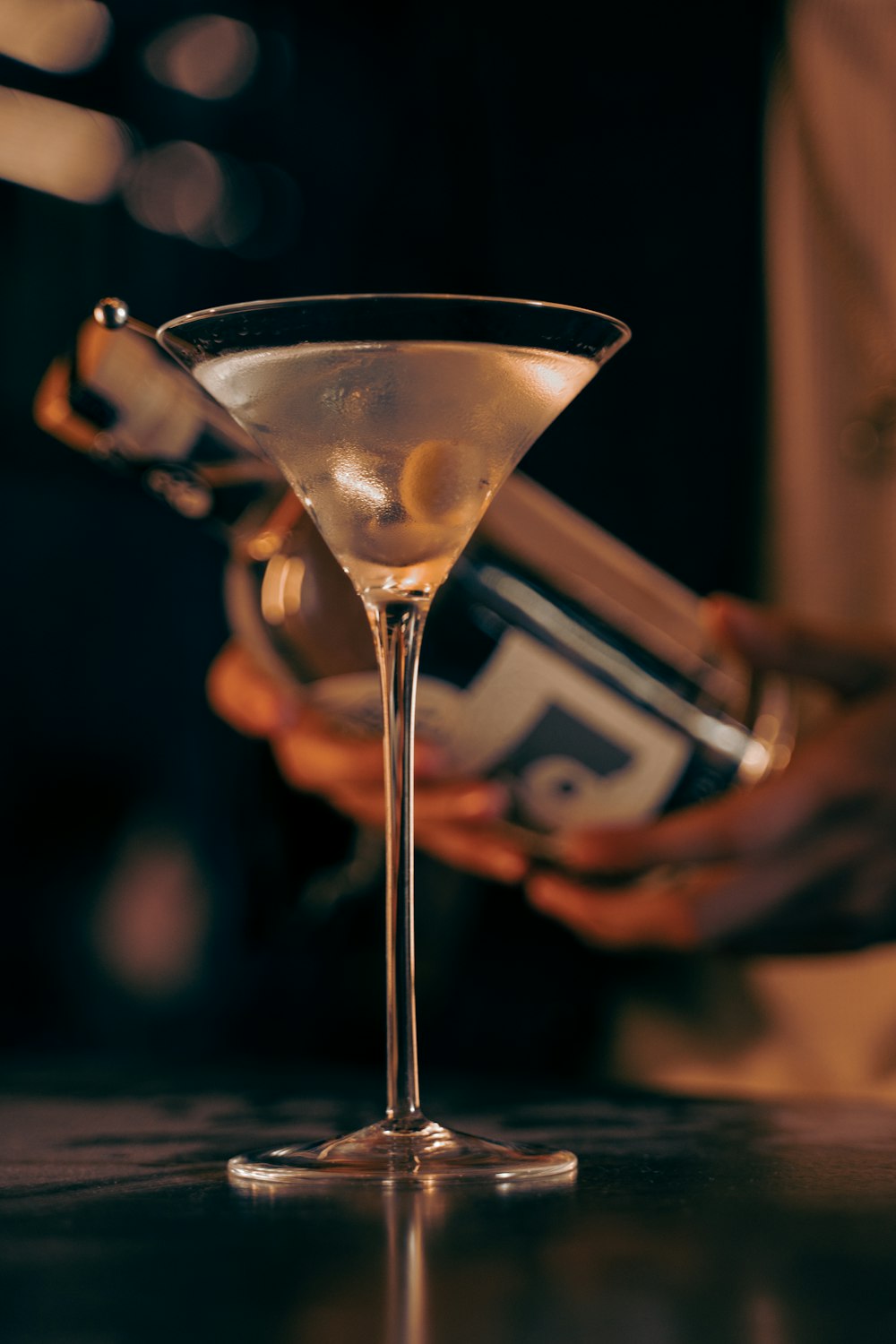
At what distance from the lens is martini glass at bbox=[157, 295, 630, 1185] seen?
1.83 ft

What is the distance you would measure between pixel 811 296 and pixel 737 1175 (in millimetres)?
869

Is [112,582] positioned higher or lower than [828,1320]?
higher

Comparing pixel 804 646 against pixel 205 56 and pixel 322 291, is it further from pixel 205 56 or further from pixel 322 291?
pixel 205 56

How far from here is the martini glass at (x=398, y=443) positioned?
557 mm

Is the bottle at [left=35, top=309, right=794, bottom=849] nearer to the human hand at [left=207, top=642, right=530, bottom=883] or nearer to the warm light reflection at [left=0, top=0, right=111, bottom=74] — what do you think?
the human hand at [left=207, top=642, right=530, bottom=883]

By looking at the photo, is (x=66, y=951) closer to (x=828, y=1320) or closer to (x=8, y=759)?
(x=8, y=759)

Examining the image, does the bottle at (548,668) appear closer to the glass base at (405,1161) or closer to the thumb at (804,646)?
the thumb at (804,646)

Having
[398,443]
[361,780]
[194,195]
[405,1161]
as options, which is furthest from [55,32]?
[405,1161]

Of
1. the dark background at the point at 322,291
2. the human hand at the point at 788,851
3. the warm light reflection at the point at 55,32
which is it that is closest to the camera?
the human hand at the point at 788,851

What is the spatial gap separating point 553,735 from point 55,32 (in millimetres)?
1329

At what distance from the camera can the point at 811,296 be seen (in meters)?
1.24

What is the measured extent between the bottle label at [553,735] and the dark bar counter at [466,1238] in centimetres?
24

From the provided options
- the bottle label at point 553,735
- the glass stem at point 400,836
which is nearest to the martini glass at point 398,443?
the glass stem at point 400,836

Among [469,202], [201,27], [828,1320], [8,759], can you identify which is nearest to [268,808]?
[8,759]
